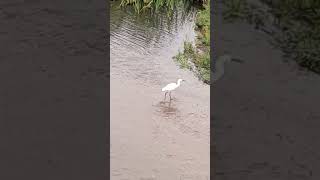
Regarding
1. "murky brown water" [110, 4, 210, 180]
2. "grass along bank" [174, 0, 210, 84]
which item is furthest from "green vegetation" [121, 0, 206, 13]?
"murky brown water" [110, 4, 210, 180]

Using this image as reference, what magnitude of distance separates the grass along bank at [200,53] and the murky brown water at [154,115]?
184 mm

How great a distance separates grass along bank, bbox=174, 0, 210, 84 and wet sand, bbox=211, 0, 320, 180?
443mm

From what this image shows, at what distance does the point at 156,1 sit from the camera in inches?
639

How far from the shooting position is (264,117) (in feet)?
30.2

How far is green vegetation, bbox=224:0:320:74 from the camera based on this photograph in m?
11.8

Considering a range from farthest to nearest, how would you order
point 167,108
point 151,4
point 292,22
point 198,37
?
1. point 151,4
2. point 198,37
3. point 292,22
4. point 167,108

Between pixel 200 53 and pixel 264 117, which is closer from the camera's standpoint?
pixel 264 117

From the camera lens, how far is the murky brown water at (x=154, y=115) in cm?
794

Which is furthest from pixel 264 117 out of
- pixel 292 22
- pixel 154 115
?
pixel 292 22

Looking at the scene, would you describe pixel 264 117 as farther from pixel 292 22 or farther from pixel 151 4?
pixel 151 4

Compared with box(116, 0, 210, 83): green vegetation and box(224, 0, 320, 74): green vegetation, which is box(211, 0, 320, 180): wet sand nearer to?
box(224, 0, 320, 74): green vegetation

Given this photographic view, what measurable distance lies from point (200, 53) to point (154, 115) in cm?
344
